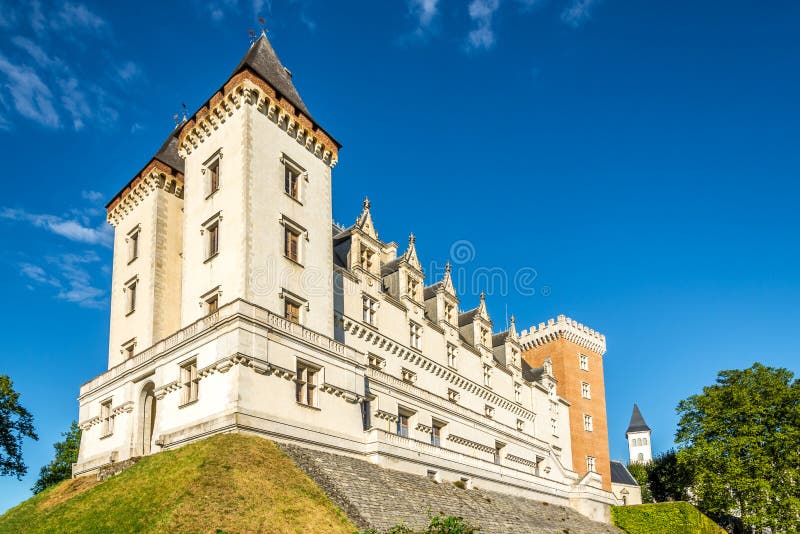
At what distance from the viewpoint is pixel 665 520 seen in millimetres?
50719

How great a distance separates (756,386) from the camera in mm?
55375

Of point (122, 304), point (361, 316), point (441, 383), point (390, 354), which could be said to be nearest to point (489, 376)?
point (441, 383)

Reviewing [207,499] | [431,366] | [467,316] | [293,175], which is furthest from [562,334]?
[207,499]

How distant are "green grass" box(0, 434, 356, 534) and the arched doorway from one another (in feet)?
21.0

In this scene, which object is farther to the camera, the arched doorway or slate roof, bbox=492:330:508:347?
slate roof, bbox=492:330:508:347

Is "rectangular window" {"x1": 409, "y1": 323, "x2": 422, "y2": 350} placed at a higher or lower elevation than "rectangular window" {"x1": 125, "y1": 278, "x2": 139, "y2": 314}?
lower

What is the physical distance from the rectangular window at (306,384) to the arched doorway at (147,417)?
8.29 metres

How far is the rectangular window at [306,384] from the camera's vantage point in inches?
1241

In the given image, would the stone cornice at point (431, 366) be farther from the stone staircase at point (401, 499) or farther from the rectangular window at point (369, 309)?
the stone staircase at point (401, 499)

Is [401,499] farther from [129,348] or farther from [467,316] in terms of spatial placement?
[467,316]

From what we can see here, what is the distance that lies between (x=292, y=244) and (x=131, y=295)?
38.0 ft

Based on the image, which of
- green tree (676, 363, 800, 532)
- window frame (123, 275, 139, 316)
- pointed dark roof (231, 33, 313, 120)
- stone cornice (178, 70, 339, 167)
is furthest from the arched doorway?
green tree (676, 363, 800, 532)

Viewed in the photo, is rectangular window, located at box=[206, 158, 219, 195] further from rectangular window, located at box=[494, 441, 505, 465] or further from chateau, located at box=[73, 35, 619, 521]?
rectangular window, located at box=[494, 441, 505, 465]

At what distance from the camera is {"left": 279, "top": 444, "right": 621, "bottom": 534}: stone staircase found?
26.1 meters
